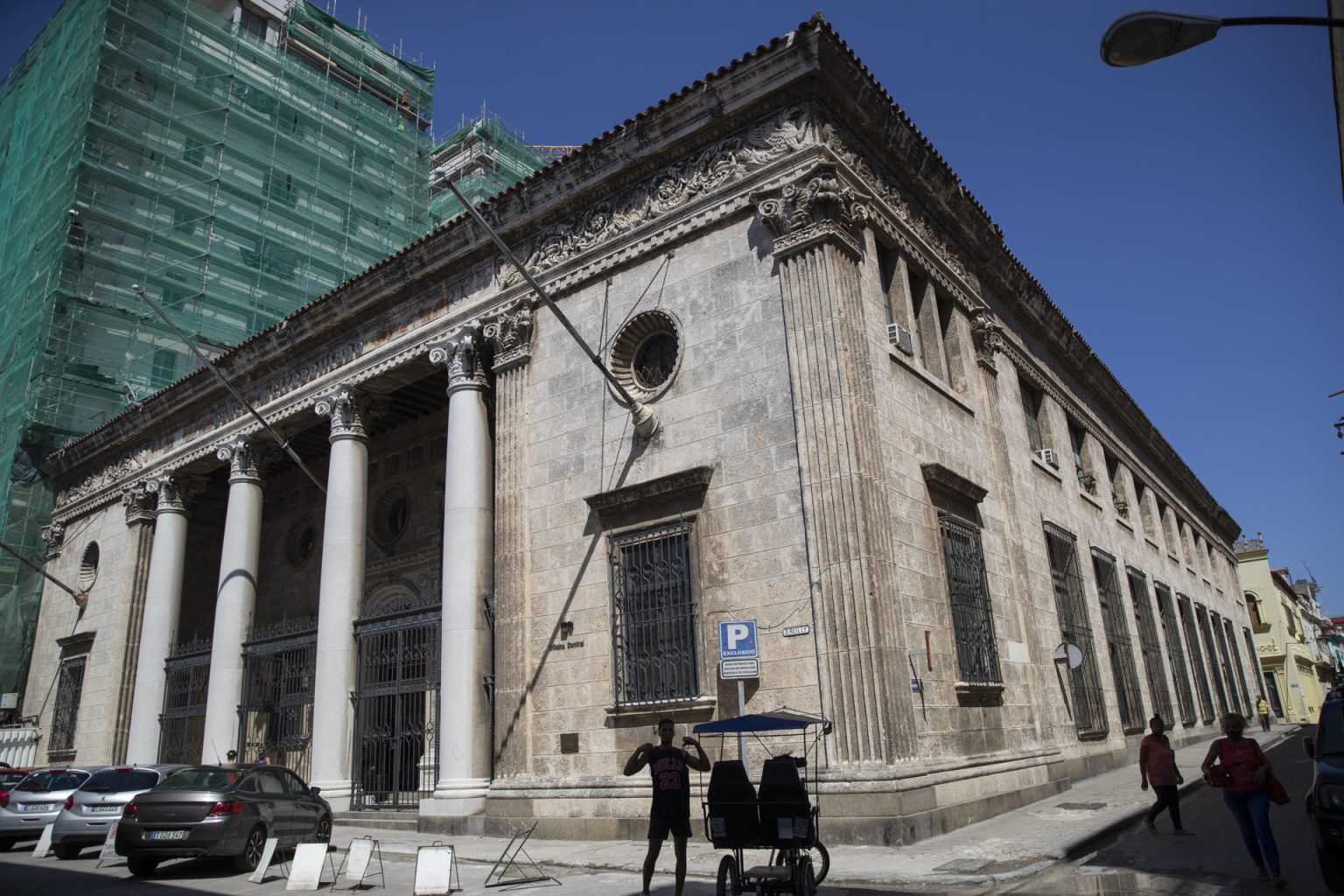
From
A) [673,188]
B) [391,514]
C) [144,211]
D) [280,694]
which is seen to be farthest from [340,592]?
[144,211]

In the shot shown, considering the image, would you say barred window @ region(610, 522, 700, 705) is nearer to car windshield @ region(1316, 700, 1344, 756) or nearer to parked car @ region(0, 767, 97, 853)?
car windshield @ region(1316, 700, 1344, 756)

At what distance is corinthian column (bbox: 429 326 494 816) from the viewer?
1525cm

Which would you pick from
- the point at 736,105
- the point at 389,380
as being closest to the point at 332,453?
the point at 389,380

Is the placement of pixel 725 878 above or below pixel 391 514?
below

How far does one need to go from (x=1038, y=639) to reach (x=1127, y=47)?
12.4 m

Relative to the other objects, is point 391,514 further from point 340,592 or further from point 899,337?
point 899,337

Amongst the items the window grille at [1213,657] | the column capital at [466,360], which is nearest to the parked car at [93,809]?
the column capital at [466,360]

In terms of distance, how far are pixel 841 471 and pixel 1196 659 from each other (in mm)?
23853

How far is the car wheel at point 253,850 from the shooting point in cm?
1150

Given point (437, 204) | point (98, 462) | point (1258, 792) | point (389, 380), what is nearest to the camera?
point (1258, 792)

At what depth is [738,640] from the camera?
11.4 m

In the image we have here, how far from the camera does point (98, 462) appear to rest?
2828cm

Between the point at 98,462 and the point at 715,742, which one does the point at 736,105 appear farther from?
the point at 98,462

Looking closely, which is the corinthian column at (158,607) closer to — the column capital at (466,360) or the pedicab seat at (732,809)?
the column capital at (466,360)
